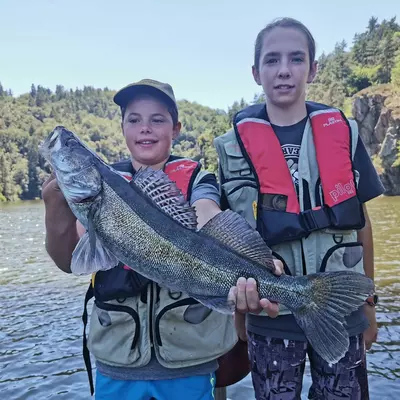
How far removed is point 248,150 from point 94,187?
1384 mm

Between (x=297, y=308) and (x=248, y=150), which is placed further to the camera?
(x=248, y=150)

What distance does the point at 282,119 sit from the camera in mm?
3711

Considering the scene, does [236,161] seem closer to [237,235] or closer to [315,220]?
[315,220]

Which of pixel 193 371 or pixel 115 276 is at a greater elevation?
pixel 115 276

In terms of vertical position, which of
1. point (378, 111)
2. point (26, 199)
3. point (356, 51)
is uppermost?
point (356, 51)

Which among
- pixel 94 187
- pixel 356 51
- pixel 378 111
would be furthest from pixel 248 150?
pixel 356 51

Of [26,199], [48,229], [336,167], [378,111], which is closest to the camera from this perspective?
[48,229]

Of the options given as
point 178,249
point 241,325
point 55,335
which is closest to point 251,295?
point 178,249

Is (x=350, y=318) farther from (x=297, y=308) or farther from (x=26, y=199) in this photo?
(x=26, y=199)

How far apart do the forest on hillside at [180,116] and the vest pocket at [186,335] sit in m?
1.48

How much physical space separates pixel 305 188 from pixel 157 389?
1.88 metres

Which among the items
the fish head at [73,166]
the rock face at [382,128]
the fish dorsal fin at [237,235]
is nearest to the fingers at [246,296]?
the fish dorsal fin at [237,235]

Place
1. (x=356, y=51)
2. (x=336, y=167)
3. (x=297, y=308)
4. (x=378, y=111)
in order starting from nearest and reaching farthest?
(x=297, y=308), (x=336, y=167), (x=378, y=111), (x=356, y=51)

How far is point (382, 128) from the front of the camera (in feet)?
153
